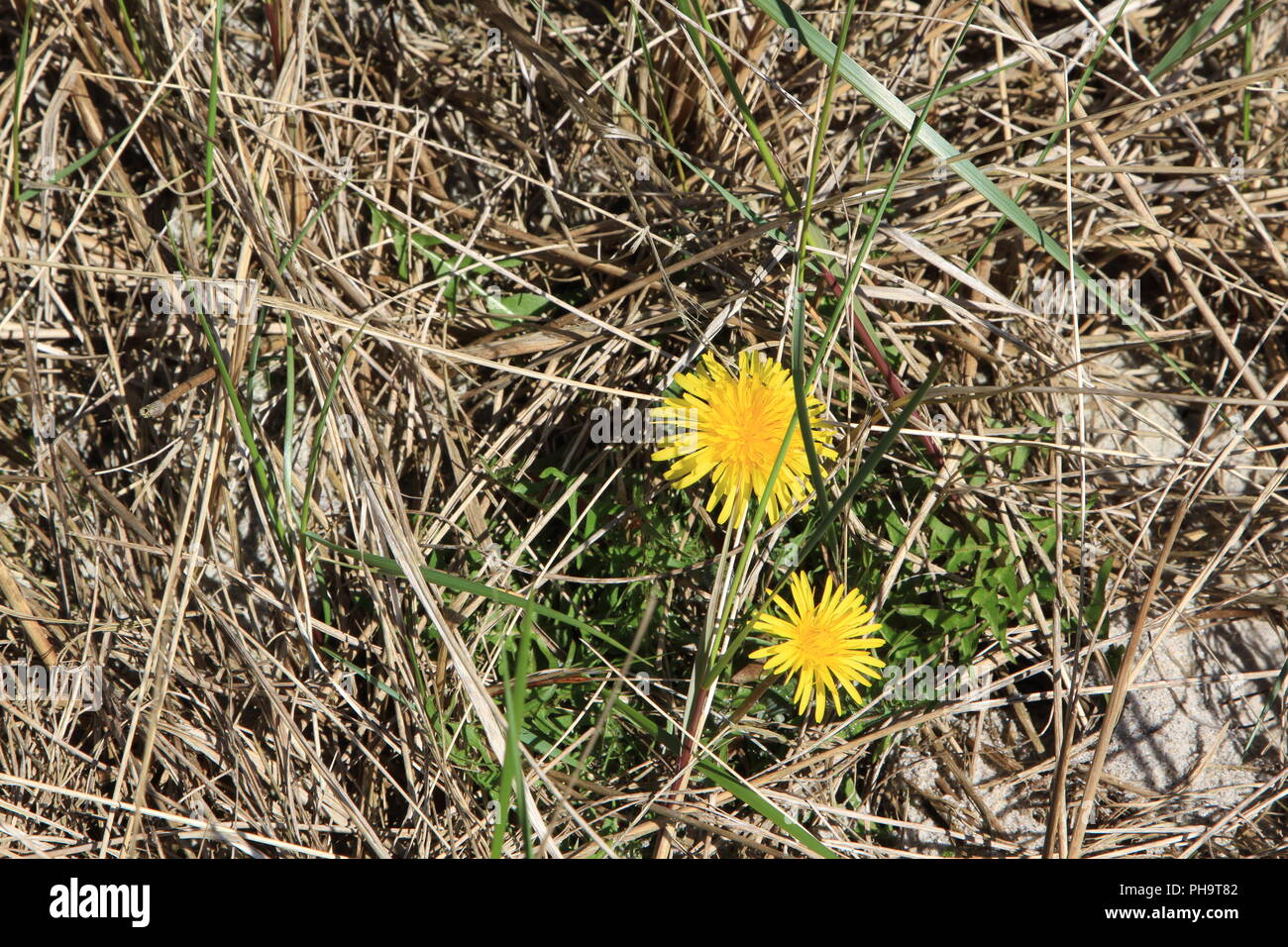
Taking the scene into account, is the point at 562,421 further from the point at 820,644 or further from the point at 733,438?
the point at 820,644

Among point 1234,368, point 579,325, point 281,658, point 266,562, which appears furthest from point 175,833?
point 1234,368

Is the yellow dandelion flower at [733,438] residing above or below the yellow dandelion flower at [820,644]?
above

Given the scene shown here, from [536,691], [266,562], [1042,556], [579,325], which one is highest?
[579,325]

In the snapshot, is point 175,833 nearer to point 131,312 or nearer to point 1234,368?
point 131,312
